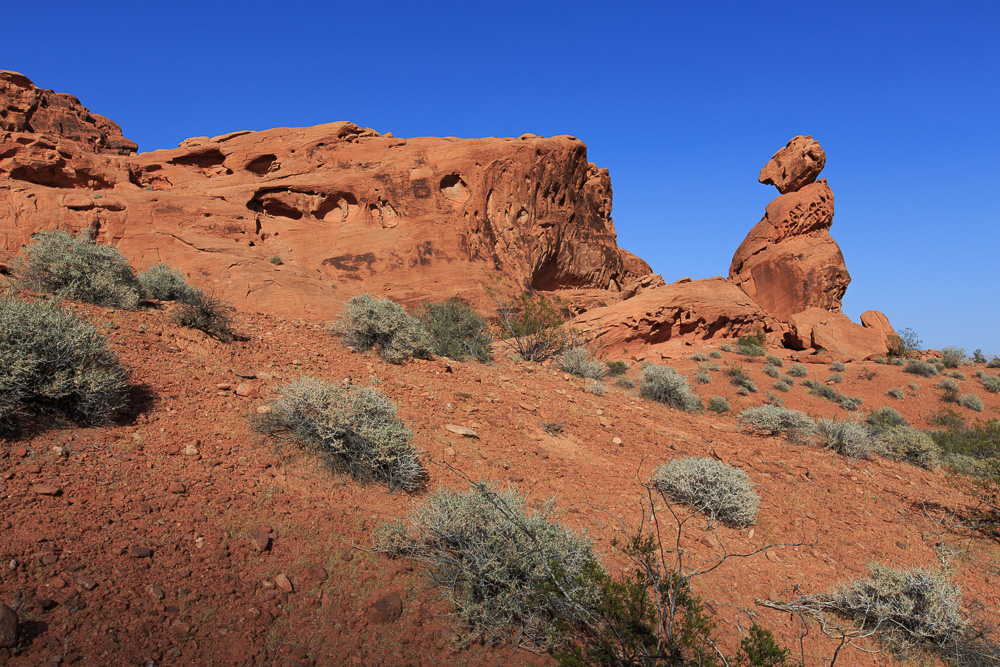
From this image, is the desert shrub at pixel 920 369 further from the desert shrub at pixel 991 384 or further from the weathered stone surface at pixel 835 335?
the weathered stone surface at pixel 835 335

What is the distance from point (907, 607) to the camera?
3.71 m

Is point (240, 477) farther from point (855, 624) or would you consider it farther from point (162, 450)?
point (855, 624)

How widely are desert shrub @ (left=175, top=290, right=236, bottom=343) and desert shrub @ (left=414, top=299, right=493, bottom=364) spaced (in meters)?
3.45

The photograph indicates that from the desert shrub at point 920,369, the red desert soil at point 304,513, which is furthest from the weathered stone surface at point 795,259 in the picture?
the red desert soil at point 304,513

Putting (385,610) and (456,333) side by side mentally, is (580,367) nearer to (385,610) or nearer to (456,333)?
(456,333)

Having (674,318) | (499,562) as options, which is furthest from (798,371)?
(499,562)

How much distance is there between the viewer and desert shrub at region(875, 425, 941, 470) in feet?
26.6

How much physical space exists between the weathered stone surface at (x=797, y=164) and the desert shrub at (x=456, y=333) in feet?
84.2

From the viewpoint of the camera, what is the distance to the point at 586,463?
6.13 m

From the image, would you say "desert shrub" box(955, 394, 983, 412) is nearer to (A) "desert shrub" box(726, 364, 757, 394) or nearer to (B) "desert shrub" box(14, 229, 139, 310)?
(A) "desert shrub" box(726, 364, 757, 394)

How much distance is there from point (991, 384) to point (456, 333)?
62.6 ft

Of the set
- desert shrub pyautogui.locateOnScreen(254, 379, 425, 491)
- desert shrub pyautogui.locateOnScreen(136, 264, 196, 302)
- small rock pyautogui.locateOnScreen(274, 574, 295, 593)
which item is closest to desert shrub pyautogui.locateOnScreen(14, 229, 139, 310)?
desert shrub pyautogui.locateOnScreen(136, 264, 196, 302)

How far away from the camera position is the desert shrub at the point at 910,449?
26.6 feet

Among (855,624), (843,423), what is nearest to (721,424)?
(843,423)
